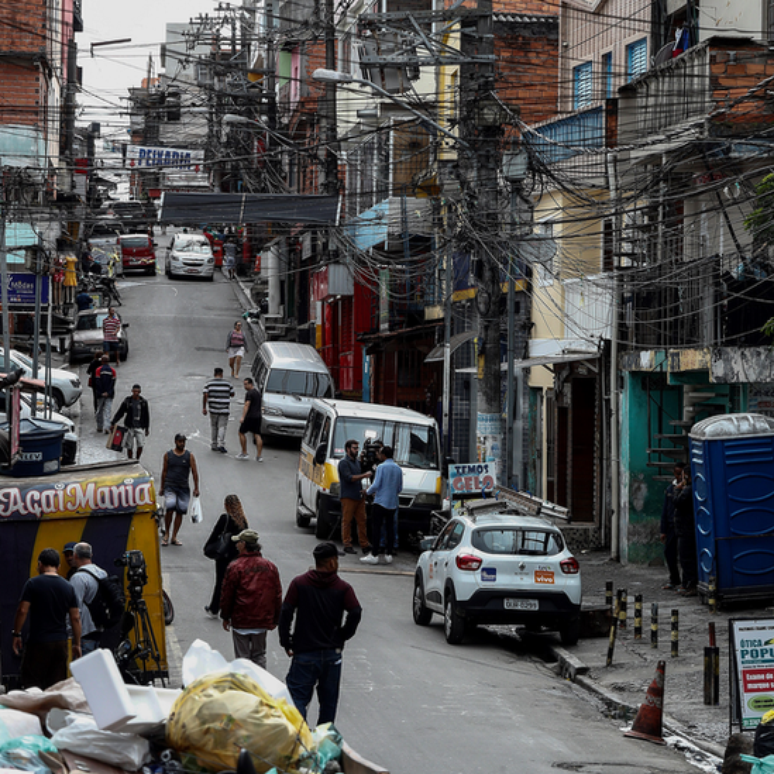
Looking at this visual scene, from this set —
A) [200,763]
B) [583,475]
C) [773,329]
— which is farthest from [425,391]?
[200,763]

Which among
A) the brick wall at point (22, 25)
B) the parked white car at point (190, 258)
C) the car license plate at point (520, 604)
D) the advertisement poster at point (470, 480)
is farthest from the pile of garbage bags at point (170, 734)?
the parked white car at point (190, 258)

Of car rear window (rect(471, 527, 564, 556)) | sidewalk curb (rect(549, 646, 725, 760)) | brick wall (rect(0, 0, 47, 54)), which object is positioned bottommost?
sidewalk curb (rect(549, 646, 725, 760))

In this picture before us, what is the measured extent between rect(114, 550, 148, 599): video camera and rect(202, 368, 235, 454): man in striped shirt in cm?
1682

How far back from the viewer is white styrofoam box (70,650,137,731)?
6426 mm

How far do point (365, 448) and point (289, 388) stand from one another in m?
9.76

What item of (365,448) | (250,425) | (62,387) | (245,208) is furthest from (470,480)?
(245,208)

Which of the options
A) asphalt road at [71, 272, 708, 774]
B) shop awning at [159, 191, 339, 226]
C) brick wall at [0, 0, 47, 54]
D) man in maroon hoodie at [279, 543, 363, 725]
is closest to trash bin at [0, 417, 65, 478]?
asphalt road at [71, 272, 708, 774]

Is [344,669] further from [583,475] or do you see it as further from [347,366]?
[347,366]

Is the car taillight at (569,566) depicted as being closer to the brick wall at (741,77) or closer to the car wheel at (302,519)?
the brick wall at (741,77)

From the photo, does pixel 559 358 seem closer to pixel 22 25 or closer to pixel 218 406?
pixel 218 406

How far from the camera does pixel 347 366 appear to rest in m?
43.5

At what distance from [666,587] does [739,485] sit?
2744 mm

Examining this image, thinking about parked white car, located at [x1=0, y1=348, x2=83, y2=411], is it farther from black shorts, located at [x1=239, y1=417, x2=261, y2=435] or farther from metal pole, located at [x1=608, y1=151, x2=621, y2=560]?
metal pole, located at [x1=608, y1=151, x2=621, y2=560]

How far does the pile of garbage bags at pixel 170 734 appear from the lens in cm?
645
